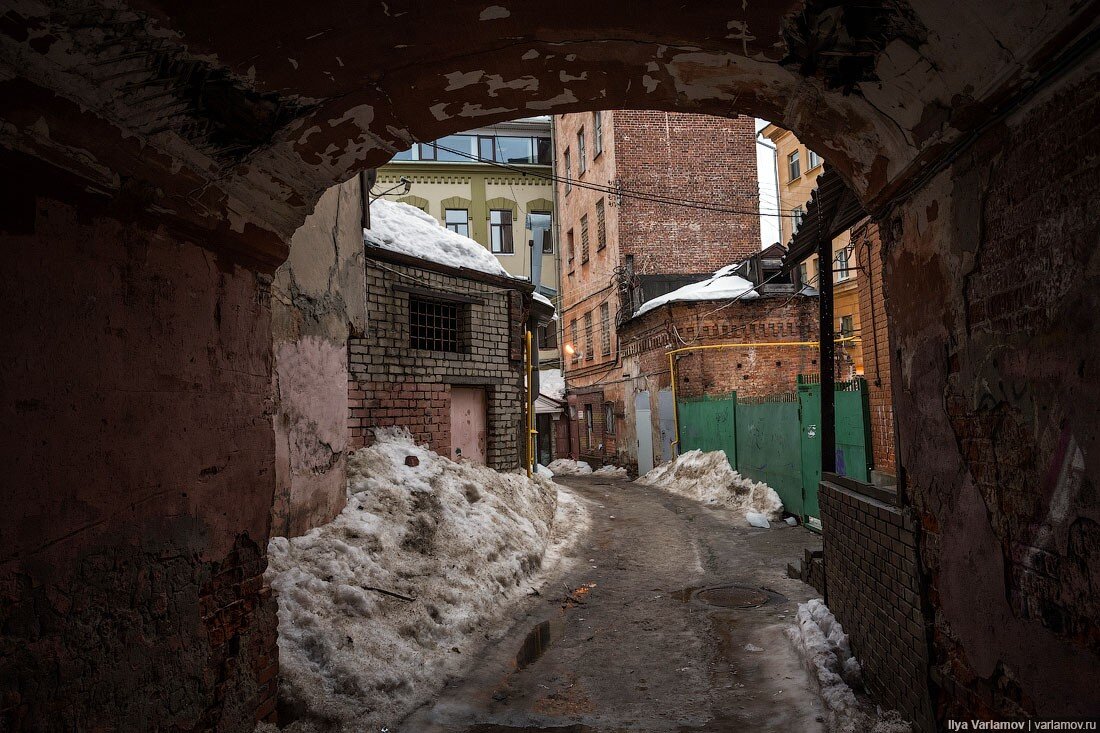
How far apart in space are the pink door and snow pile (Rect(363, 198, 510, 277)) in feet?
7.09

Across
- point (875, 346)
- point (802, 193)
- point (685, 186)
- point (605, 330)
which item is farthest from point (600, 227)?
point (875, 346)

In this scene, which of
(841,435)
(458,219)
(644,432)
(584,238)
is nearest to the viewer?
(841,435)

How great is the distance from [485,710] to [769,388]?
14.6m

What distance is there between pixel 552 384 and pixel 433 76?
2602 centimetres

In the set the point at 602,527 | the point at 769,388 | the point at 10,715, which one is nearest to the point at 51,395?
the point at 10,715

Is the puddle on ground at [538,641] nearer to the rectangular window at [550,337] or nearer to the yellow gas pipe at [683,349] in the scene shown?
the yellow gas pipe at [683,349]

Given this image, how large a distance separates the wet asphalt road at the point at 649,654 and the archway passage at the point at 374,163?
1.46 m

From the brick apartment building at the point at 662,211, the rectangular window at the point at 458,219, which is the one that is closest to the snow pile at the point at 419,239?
the brick apartment building at the point at 662,211

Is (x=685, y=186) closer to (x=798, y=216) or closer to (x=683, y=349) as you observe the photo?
(x=683, y=349)

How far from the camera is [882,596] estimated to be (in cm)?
364

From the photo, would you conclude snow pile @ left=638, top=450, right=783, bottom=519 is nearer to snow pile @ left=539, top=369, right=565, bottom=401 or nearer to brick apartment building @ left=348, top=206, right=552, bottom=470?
brick apartment building @ left=348, top=206, right=552, bottom=470

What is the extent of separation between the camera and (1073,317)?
6.37 feet

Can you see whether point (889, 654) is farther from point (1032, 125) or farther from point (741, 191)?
point (741, 191)

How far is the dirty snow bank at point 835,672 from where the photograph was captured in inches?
136
